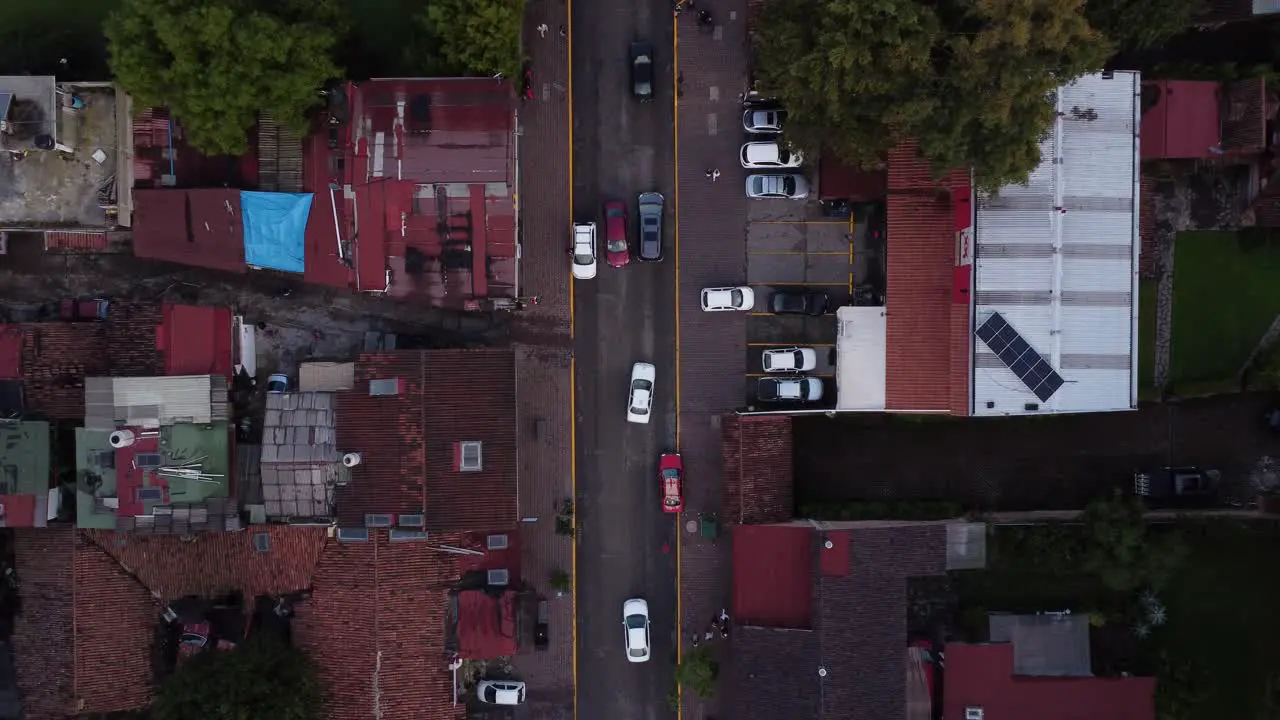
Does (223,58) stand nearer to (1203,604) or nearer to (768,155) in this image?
(768,155)

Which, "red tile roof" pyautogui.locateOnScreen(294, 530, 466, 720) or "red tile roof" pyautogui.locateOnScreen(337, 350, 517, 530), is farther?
"red tile roof" pyautogui.locateOnScreen(294, 530, 466, 720)

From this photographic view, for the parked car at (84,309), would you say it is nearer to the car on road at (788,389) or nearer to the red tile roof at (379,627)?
the red tile roof at (379,627)

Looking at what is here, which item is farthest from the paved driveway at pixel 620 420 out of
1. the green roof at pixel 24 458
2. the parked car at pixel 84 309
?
the green roof at pixel 24 458

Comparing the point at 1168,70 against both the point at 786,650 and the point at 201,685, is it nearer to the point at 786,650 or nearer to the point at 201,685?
the point at 786,650

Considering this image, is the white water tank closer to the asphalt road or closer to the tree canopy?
the asphalt road

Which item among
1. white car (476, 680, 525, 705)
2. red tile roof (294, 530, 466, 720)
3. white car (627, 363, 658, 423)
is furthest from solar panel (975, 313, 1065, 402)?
white car (476, 680, 525, 705)

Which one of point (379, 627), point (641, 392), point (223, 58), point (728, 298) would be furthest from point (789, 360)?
point (223, 58)

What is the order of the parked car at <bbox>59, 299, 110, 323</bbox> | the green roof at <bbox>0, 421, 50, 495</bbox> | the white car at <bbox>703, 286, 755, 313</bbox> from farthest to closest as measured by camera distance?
the white car at <bbox>703, 286, 755, 313</bbox> → the parked car at <bbox>59, 299, 110, 323</bbox> → the green roof at <bbox>0, 421, 50, 495</bbox>
